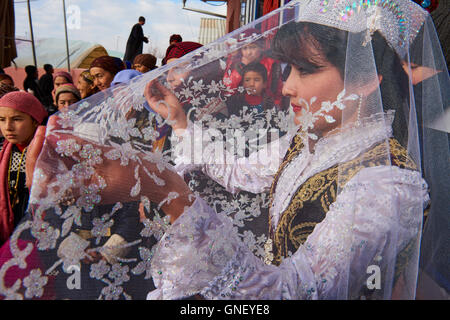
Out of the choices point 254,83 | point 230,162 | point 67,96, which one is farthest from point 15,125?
point 254,83

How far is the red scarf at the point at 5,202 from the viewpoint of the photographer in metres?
1.45

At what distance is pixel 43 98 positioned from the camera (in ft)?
17.3

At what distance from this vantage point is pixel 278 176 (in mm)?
1043

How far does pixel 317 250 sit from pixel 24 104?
5.51 feet

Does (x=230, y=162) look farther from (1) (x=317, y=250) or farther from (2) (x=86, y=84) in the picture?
(2) (x=86, y=84)

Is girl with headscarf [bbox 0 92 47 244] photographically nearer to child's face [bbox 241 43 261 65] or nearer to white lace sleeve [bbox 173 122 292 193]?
white lace sleeve [bbox 173 122 292 193]

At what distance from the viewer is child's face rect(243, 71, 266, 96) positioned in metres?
0.94

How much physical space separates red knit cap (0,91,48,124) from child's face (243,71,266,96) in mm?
1371

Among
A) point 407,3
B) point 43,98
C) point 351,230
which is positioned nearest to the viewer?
point 351,230

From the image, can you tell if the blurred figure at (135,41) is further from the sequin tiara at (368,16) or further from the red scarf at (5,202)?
the sequin tiara at (368,16)
